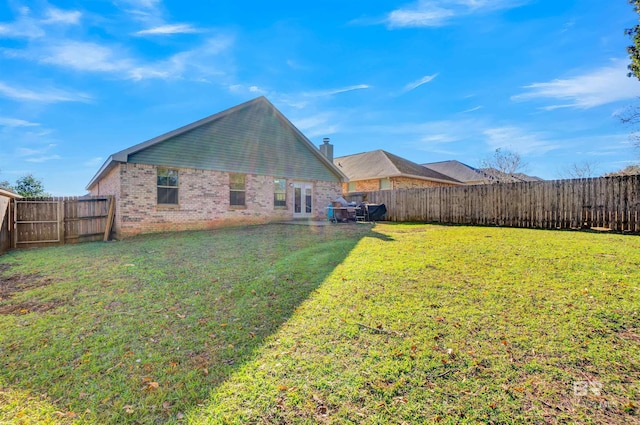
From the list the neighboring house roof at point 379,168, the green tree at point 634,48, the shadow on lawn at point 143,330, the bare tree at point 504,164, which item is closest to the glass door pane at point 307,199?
the neighboring house roof at point 379,168

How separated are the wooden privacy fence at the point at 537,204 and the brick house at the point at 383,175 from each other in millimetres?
5053

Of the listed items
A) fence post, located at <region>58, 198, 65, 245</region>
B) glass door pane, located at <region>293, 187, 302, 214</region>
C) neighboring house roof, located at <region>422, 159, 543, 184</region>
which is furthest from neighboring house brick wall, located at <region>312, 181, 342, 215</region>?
neighboring house roof, located at <region>422, 159, 543, 184</region>

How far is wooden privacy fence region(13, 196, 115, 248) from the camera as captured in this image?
9867 millimetres

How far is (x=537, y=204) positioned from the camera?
11.0 meters

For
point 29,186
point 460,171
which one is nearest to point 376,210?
point 460,171

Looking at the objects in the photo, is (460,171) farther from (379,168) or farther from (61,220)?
(61,220)

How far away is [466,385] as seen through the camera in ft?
7.59

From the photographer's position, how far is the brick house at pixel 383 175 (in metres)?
20.5

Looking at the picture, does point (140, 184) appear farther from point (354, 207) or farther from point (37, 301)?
point (354, 207)

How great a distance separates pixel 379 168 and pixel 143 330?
784 inches

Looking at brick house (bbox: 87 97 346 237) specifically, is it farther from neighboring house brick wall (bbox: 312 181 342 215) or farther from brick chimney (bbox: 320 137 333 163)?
brick chimney (bbox: 320 137 333 163)

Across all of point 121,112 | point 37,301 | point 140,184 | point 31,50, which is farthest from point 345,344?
point 121,112

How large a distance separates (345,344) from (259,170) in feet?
41.2

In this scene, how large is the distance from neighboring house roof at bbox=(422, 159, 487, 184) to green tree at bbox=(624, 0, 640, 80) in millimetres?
19687
